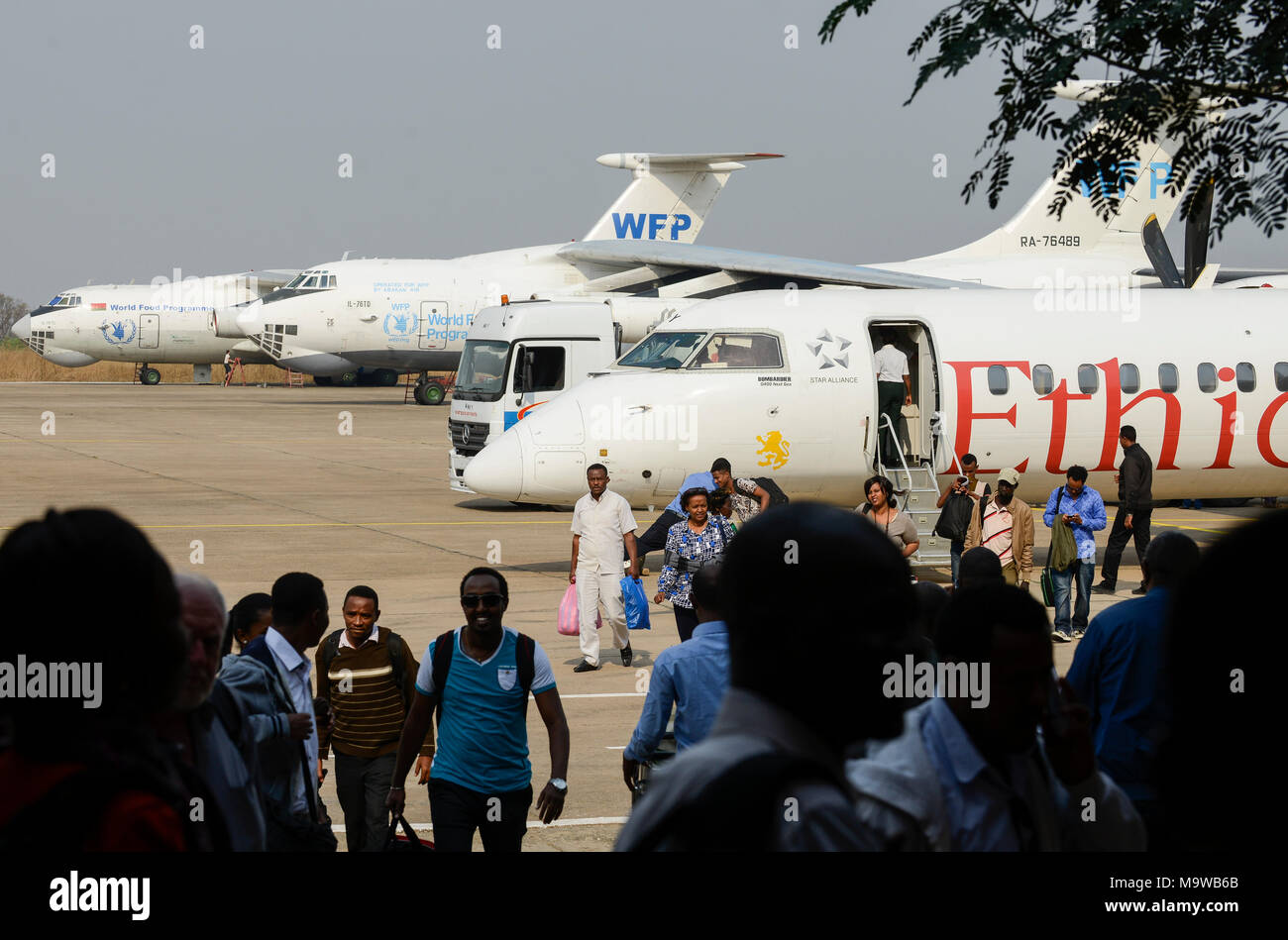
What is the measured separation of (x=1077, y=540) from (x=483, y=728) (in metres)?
8.58

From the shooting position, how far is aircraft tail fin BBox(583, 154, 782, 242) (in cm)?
4619

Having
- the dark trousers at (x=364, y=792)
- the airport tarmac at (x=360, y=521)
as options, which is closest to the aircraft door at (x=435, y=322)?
the airport tarmac at (x=360, y=521)

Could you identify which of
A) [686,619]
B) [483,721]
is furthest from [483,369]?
[483,721]

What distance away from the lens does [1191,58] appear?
20.9ft

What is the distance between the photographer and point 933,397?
16719 millimetres

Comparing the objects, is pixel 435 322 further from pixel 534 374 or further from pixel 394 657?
pixel 394 657

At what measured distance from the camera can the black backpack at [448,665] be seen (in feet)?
21.0

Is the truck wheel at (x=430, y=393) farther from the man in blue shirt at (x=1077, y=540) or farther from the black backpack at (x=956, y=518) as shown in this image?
the man in blue shirt at (x=1077, y=540)
